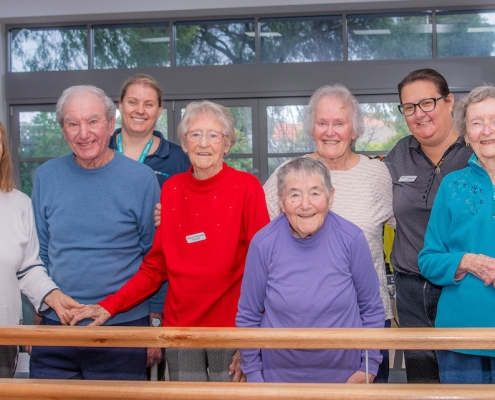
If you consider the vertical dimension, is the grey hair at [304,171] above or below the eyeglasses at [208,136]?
below

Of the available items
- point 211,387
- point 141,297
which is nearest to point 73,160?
point 141,297

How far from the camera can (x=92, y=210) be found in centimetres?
226

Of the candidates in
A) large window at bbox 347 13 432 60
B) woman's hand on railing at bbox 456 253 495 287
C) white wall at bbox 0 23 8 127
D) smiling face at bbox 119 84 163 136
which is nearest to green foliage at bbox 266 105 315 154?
large window at bbox 347 13 432 60

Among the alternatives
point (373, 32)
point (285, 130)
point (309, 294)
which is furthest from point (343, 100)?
point (373, 32)

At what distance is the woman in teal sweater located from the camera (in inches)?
75.6

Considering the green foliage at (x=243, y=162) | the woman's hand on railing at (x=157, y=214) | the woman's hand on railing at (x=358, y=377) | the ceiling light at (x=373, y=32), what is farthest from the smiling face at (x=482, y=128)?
the ceiling light at (x=373, y=32)

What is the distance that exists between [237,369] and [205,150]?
0.87 meters

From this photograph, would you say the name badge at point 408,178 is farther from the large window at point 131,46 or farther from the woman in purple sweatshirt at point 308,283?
the large window at point 131,46

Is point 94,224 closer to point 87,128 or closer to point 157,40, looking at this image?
point 87,128

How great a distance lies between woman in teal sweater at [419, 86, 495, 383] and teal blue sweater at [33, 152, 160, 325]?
1139 millimetres

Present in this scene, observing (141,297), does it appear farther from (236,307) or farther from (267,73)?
(267,73)

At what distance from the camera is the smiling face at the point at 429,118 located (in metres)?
2.46

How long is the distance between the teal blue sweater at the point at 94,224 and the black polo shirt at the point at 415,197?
1.07 meters

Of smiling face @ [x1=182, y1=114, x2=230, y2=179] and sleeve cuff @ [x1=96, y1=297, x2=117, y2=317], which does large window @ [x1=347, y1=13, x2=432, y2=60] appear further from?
sleeve cuff @ [x1=96, y1=297, x2=117, y2=317]
